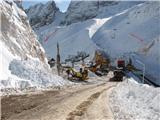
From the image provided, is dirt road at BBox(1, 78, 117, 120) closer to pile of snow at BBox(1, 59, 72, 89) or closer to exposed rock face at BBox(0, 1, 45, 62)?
pile of snow at BBox(1, 59, 72, 89)

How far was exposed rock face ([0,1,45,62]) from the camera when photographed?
133ft

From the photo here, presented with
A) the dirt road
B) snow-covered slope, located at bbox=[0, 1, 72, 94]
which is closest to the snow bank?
snow-covered slope, located at bbox=[0, 1, 72, 94]

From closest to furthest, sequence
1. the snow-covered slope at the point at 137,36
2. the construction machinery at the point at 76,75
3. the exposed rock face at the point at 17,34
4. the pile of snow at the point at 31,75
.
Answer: the pile of snow at the point at 31,75 → the exposed rock face at the point at 17,34 → the construction machinery at the point at 76,75 → the snow-covered slope at the point at 137,36

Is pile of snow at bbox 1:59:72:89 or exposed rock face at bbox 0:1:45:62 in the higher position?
exposed rock face at bbox 0:1:45:62

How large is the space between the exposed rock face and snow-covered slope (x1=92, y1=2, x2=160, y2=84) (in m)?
41.8

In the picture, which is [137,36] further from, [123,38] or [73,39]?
[73,39]

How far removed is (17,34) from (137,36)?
255ft

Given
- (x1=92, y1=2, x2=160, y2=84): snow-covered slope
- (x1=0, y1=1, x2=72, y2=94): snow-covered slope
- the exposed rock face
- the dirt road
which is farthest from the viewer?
(x1=92, y1=2, x2=160, y2=84): snow-covered slope

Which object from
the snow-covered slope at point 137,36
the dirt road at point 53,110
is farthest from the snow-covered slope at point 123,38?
the dirt road at point 53,110

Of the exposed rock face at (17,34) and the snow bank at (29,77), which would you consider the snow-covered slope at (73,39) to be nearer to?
the exposed rock face at (17,34)

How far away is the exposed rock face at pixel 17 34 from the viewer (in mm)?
40625

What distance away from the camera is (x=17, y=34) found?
143 feet

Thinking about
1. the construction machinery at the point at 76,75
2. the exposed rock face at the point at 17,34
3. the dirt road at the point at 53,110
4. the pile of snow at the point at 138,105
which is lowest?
the construction machinery at the point at 76,75

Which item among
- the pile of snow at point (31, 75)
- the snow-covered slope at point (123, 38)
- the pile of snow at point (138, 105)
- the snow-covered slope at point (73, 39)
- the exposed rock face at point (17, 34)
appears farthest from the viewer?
the snow-covered slope at point (73, 39)
